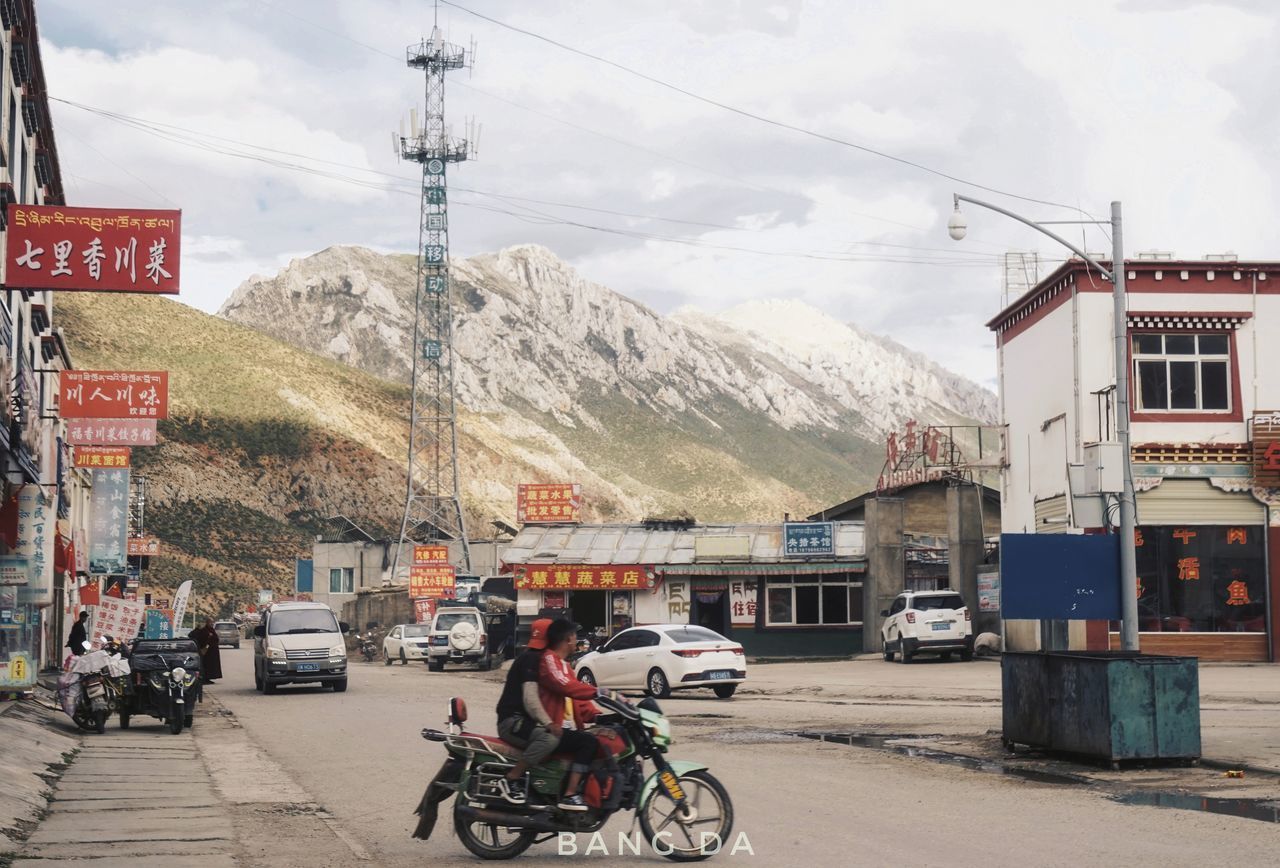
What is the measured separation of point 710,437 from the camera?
190000 mm

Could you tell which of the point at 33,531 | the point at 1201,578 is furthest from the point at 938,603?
the point at 33,531

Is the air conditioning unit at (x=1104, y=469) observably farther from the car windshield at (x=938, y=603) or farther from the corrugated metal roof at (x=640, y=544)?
the corrugated metal roof at (x=640, y=544)

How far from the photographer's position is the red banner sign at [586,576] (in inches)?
1857

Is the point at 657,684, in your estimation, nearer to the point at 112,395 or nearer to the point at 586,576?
the point at 112,395

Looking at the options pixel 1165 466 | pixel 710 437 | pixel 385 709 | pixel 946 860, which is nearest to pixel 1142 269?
pixel 1165 466

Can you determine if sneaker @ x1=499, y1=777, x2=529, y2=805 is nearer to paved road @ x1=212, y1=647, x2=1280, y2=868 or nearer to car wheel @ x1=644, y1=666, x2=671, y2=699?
paved road @ x1=212, y1=647, x2=1280, y2=868

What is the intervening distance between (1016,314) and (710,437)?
Result: 494 ft

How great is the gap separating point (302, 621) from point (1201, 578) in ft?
69.1

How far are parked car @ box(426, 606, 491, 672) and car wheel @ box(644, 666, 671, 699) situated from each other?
17066 mm

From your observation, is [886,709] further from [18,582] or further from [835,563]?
[835,563]

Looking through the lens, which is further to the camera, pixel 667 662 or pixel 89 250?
pixel 667 662

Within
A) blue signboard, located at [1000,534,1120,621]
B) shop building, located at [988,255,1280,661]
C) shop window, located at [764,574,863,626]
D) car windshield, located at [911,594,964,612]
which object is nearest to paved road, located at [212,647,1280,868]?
blue signboard, located at [1000,534,1120,621]

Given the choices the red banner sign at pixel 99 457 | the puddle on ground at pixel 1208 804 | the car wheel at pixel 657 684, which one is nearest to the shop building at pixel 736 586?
the red banner sign at pixel 99 457

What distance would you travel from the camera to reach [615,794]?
9562 millimetres
